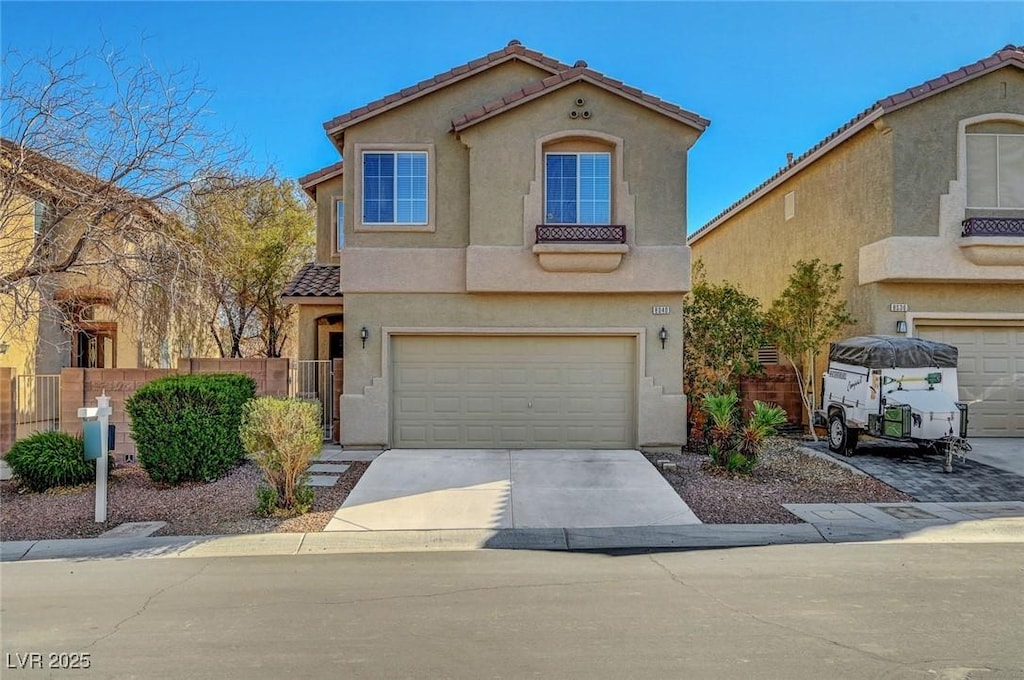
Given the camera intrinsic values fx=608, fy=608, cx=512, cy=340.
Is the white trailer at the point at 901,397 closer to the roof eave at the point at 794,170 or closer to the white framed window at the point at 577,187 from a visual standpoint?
the roof eave at the point at 794,170

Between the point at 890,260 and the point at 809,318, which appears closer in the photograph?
the point at 890,260

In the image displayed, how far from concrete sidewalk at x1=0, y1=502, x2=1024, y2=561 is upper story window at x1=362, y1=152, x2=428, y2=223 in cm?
673

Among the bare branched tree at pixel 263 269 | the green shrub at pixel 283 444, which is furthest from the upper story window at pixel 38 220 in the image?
the green shrub at pixel 283 444

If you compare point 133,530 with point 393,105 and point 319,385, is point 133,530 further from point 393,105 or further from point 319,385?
point 393,105

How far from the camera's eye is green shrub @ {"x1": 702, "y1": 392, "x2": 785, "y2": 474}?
986 cm

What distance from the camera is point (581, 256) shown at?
37.6ft

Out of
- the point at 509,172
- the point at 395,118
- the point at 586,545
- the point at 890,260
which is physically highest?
the point at 395,118

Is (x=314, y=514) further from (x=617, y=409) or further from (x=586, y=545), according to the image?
(x=617, y=409)

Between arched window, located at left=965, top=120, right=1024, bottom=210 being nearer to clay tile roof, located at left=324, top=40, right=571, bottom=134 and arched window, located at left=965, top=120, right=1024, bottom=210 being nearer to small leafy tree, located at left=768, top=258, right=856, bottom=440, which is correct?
small leafy tree, located at left=768, top=258, right=856, bottom=440

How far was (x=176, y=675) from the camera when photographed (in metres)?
4.07

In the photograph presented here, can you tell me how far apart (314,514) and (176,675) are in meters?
4.00

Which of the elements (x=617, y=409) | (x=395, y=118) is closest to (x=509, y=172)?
(x=395, y=118)

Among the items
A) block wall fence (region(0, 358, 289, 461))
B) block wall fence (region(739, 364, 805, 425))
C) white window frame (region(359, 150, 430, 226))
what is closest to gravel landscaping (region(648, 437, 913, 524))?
block wall fence (region(739, 364, 805, 425))

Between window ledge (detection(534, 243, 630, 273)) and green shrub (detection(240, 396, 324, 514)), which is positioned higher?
window ledge (detection(534, 243, 630, 273))
